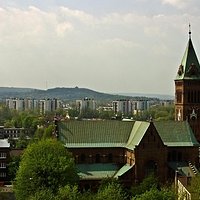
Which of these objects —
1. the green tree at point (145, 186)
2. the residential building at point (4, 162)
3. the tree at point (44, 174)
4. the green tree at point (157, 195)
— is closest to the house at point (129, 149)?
the green tree at point (145, 186)

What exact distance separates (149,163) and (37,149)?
16.4 m

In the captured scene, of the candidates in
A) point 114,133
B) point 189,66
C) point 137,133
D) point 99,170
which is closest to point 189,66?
point 189,66

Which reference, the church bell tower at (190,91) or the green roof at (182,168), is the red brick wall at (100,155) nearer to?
the green roof at (182,168)

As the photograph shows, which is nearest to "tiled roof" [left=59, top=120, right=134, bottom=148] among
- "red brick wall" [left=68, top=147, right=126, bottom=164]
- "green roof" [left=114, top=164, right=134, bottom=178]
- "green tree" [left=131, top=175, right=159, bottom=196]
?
"red brick wall" [left=68, top=147, right=126, bottom=164]

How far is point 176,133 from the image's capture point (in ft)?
255

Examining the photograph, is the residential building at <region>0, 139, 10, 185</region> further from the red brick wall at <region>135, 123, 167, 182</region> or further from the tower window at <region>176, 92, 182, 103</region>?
the tower window at <region>176, 92, 182, 103</region>

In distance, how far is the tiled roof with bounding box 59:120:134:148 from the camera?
7594 cm

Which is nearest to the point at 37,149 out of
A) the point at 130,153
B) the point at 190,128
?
the point at 130,153

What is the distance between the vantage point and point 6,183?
91.5 m

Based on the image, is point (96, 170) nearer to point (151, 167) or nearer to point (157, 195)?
point (151, 167)

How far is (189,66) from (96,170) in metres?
21.9

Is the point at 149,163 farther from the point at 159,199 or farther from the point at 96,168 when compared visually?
the point at 159,199

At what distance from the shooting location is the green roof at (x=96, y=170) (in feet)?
238

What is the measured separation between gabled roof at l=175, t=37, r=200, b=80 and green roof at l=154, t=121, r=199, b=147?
7.40 meters
